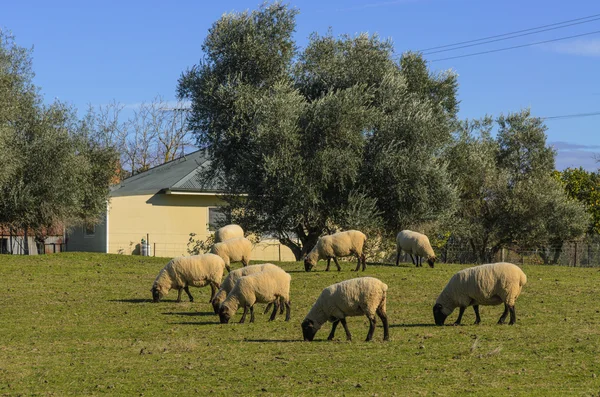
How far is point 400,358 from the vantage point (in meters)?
13.0

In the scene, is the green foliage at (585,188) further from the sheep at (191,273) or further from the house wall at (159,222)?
the sheep at (191,273)

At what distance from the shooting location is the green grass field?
1125 cm

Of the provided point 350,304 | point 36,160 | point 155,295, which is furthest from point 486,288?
point 36,160

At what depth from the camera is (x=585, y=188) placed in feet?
168

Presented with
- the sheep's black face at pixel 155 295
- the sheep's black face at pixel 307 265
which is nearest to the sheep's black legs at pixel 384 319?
the sheep's black face at pixel 155 295

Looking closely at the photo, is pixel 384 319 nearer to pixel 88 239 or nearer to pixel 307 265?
pixel 307 265

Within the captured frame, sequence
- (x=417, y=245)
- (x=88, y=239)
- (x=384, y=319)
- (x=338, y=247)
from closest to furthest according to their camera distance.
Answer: (x=384, y=319) < (x=338, y=247) < (x=417, y=245) < (x=88, y=239)

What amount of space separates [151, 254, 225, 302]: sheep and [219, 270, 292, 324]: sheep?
10.3 ft

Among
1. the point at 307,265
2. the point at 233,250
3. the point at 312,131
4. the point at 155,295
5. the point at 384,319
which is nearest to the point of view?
the point at 384,319

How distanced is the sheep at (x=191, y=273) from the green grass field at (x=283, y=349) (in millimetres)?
540

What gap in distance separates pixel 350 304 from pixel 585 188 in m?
40.2

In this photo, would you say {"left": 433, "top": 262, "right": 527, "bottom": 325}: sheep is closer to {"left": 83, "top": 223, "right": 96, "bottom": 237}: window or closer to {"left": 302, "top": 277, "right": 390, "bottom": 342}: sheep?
{"left": 302, "top": 277, "right": 390, "bottom": 342}: sheep

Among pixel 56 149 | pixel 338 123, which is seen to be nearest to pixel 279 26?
pixel 338 123

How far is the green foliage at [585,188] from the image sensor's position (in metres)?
49.3
